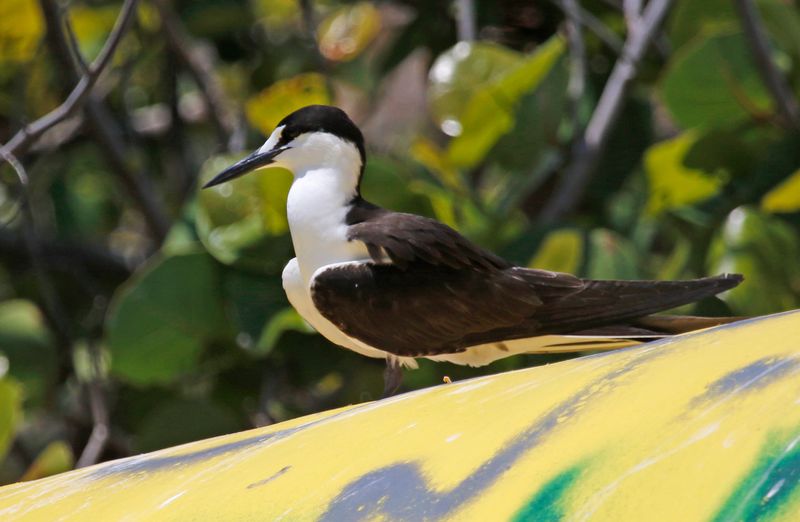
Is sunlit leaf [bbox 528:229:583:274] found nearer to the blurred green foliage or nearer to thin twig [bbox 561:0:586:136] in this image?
the blurred green foliage

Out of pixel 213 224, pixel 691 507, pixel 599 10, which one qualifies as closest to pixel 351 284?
pixel 213 224

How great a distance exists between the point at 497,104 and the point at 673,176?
467mm

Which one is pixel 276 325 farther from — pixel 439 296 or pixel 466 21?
pixel 466 21

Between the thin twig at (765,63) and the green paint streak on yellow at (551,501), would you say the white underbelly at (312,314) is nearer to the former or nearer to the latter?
the green paint streak on yellow at (551,501)

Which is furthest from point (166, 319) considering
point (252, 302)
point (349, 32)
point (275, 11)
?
point (275, 11)

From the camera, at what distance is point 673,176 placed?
3.35 metres

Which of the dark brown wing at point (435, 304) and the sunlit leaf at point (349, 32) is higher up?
the sunlit leaf at point (349, 32)

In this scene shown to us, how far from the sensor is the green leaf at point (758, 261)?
3012 millimetres

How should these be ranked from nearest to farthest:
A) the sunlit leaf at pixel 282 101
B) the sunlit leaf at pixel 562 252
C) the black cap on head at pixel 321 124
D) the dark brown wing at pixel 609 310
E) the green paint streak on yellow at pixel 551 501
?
1. the green paint streak on yellow at pixel 551 501
2. the dark brown wing at pixel 609 310
3. the black cap on head at pixel 321 124
4. the sunlit leaf at pixel 562 252
5. the sunlit leaf at pixel 282 101

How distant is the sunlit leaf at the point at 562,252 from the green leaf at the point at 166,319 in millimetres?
869

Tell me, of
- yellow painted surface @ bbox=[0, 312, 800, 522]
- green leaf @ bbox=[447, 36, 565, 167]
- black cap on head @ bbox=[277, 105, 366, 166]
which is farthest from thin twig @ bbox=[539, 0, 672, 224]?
yellow painted surface @ bbox=[0, 312, 800, 522]

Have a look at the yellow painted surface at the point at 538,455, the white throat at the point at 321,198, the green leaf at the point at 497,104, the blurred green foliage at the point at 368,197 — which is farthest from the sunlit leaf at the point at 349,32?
the yellow painted surface at the point at 538,455

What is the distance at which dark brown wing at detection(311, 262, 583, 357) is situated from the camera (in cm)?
238

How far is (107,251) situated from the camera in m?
4.57
